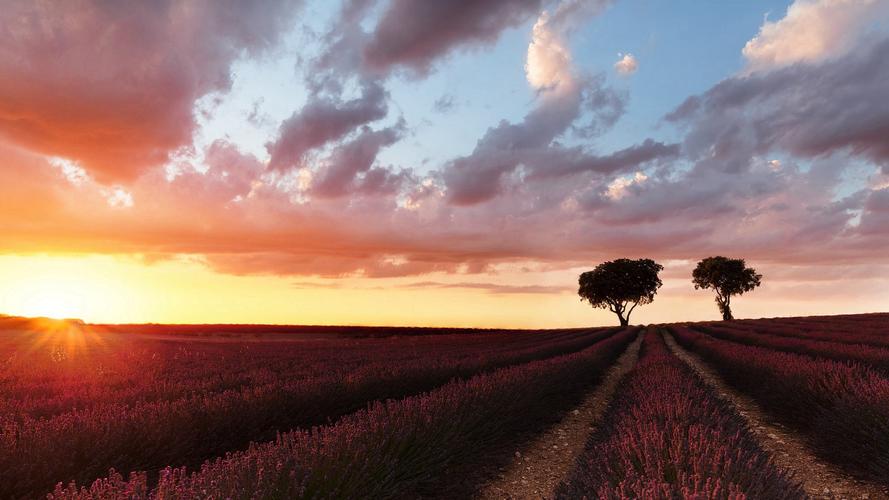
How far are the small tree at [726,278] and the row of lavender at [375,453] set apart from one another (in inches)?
2348

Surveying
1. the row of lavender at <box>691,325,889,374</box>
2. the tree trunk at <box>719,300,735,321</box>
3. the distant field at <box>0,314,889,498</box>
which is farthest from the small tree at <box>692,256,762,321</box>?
the distant field at <box>0,314,889,498</box>

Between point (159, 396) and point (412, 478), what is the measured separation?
204 inches

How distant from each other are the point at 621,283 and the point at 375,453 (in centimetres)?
5699

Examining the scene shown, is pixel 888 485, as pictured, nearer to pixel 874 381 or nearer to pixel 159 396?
pixel 874 381

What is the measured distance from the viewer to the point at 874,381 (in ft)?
21.7

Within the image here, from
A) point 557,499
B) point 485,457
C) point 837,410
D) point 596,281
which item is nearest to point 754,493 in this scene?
point 557,499

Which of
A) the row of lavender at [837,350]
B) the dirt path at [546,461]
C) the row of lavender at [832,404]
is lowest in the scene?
the dirt path at [546,461]

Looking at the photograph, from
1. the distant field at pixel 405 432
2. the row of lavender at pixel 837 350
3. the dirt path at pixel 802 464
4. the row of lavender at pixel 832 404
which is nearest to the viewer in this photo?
the distant field at pixel 405 432

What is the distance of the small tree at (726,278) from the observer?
5875 centimetres

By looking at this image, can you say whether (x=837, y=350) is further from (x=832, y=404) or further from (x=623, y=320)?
(x=623, y=320)

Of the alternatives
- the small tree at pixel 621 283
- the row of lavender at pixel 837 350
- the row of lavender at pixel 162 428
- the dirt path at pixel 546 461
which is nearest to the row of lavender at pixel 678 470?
the dirt path at pixel 546 461

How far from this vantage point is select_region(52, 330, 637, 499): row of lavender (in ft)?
9.88

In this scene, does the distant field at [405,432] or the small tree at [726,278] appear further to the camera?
the small tree at [726,278]

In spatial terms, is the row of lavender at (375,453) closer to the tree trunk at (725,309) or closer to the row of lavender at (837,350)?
the row of lavender at (837,350)
